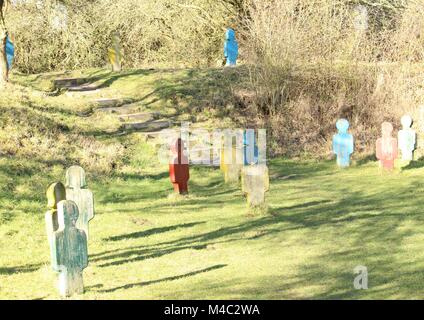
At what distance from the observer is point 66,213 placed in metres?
6.60

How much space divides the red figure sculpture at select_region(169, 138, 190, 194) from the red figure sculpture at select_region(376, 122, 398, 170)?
4.03 meters

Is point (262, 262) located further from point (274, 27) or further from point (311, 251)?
point (274, 27)

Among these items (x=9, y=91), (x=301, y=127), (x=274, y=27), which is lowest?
(x=301, y=127)

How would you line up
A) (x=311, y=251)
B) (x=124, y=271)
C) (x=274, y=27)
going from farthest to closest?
1. (x=274, y=27)
2. (x=311, y=251)
3. (x=124, y=271)

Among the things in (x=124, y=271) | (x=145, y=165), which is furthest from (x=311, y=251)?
(x=145, y=165)

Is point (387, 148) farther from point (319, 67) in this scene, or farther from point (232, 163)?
point (319, 67)

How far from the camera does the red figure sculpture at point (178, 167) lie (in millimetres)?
11828

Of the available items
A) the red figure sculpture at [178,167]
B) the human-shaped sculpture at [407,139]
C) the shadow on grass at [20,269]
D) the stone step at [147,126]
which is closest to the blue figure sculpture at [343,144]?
the human-shaped sculpture at [407,139]

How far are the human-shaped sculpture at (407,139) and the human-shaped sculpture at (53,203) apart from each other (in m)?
8.36

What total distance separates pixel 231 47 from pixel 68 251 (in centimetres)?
1631

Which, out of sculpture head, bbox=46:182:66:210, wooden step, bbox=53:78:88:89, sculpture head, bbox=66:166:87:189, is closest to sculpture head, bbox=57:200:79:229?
sculpture head, bbox=46:182:66:210

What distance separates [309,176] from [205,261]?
629cm

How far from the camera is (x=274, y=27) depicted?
17.4 meters

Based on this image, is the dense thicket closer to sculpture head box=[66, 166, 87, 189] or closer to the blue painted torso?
the blue painted torso
